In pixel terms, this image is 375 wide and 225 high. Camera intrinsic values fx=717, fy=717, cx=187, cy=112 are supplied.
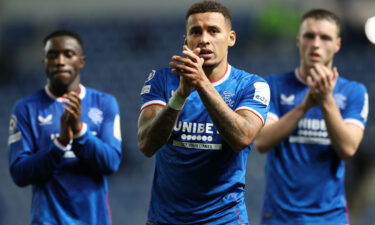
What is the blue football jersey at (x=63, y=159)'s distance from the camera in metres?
5.39

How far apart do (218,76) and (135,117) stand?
10804 millimetres

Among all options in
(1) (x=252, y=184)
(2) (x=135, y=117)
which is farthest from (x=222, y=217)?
(2) (x=135, y=117)

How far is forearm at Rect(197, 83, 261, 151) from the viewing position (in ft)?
13.3

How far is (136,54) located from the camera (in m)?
16.0

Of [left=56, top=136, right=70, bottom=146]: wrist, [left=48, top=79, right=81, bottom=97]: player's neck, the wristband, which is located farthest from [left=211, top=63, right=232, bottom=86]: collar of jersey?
[left=48, top=79, right=81, bottom=97]: player's neck

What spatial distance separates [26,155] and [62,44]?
0.96 metres

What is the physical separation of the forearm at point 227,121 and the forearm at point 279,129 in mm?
1494

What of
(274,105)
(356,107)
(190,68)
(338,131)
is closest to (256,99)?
(190,68)

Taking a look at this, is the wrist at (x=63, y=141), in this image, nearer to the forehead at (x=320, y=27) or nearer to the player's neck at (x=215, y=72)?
the player's neck at (x=215, y=72)

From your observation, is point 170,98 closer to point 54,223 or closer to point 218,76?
point 218,76

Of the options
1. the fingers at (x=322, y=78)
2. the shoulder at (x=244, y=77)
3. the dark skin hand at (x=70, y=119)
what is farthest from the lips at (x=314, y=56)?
the dark skin hand at (x=70, y=119)

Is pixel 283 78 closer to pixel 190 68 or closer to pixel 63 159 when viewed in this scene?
pixel 63 159

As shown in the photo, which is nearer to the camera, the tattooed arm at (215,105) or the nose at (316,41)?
the tattooed arm at (215,105)

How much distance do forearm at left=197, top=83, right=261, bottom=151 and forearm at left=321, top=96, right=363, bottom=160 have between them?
150cm
